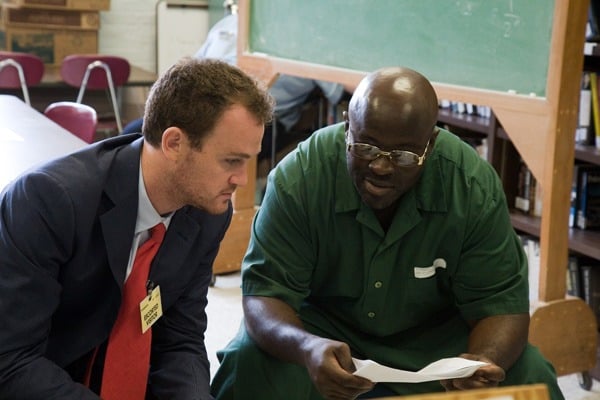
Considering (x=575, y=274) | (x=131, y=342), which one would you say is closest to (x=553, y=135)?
(x=575, y=274)

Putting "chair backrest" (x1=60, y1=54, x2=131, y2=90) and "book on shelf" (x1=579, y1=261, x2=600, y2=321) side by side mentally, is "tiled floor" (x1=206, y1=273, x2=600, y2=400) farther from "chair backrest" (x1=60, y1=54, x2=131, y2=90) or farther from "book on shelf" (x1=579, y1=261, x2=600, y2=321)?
"chair backrest" (x1=60, y1=54, x2=131, y2=90)

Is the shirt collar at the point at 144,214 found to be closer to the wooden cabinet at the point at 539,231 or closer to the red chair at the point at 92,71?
the wooden cabinet at the point at 539,231

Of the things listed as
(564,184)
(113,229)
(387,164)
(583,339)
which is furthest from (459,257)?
(583,339)

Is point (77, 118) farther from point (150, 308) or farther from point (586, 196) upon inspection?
point (150, 308)

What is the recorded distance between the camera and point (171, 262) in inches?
65.6

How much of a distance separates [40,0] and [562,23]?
4377 millimetres

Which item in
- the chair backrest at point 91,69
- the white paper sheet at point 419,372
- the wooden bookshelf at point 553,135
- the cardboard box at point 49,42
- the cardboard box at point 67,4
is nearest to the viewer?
the white paper sheet at point 419,372

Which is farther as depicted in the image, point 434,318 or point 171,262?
point 434,318

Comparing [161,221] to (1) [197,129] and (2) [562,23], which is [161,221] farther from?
(2) [562,23]

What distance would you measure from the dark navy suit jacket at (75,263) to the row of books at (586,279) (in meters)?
1.81

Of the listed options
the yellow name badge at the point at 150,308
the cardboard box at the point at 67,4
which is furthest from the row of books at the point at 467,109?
the cardboard box at the point at 67,4

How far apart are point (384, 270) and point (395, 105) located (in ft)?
1.29

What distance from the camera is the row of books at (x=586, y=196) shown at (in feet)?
10.2

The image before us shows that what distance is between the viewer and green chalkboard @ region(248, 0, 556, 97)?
7.98ft
